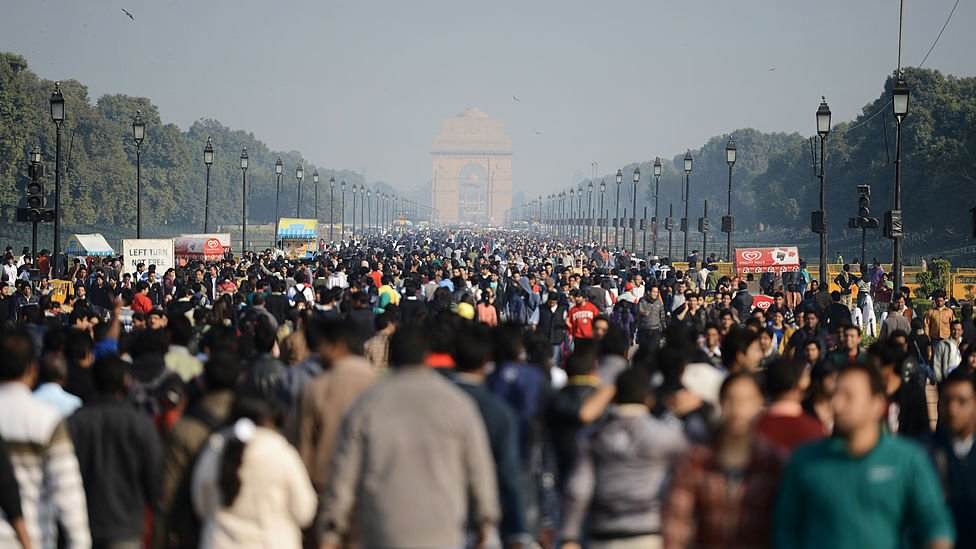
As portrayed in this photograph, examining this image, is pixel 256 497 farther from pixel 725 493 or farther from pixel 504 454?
pixel 725 493

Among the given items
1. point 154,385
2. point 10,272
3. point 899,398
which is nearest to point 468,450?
point 154,385

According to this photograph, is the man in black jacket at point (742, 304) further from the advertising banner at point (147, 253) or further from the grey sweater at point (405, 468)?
the grey sweater at point (405, 468)

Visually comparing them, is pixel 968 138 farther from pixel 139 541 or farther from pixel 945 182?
pixel 139 541

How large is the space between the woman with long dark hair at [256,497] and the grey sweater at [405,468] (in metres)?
0.43

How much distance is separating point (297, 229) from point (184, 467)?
5221 cm

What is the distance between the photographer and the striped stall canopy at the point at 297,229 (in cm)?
5766

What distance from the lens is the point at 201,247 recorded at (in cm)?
4206

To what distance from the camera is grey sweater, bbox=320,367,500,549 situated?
5.45 m

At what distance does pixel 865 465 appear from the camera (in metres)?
4.71

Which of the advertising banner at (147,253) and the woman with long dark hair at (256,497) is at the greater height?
the advertising banner at (147,253)

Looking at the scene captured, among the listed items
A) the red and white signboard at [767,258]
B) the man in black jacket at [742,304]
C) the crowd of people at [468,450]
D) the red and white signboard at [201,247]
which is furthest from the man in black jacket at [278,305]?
the red and white signboard at [201,247]

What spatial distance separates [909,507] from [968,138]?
66.8 metres

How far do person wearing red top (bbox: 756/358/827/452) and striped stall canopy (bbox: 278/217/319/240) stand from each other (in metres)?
51.6

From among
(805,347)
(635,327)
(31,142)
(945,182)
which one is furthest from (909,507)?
(31,142)
